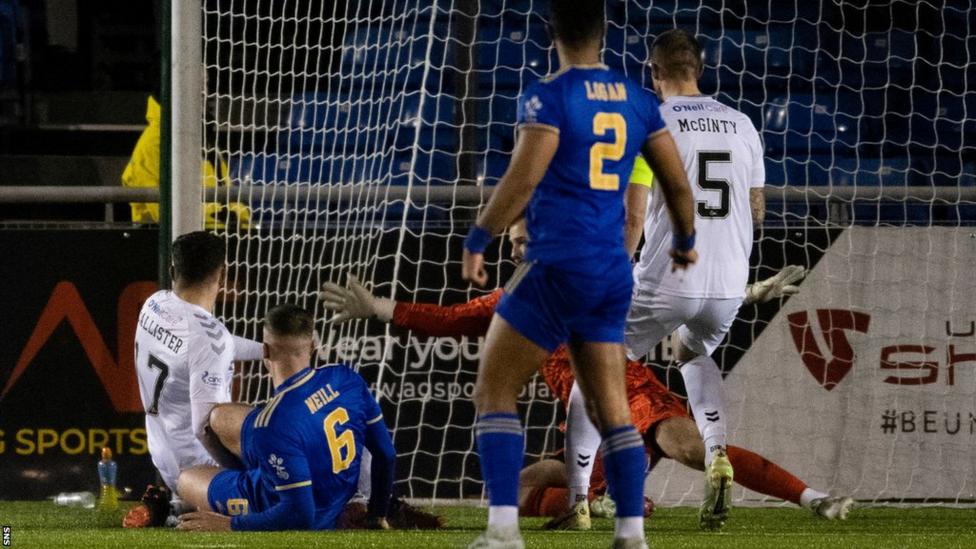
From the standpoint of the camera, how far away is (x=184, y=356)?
5949 millimetres

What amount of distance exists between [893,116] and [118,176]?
5.26 m

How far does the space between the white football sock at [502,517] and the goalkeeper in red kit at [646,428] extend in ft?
4.93

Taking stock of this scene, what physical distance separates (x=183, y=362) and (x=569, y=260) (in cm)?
245

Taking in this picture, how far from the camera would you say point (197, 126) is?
7016mm

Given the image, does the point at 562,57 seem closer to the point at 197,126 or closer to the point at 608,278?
the point at 608,278

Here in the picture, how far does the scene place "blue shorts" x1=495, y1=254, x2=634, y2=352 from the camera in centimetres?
400

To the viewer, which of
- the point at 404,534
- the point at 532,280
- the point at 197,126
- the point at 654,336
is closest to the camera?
the point at 532,280

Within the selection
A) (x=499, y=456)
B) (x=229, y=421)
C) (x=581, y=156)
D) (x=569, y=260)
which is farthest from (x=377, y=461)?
(x=581, y=156)

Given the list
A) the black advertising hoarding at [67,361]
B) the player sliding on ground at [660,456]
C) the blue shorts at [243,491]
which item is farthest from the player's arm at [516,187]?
the black advertising hoarding at [67,361]

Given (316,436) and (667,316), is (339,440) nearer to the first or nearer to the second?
(316,436)

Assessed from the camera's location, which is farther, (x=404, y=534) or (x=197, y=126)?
(x=197, y=126)

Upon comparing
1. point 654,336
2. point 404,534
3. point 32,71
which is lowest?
point 404,534

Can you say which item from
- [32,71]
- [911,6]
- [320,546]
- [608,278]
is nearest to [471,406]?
[320,546]

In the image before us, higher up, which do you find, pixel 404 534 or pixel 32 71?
pixel 32 71
